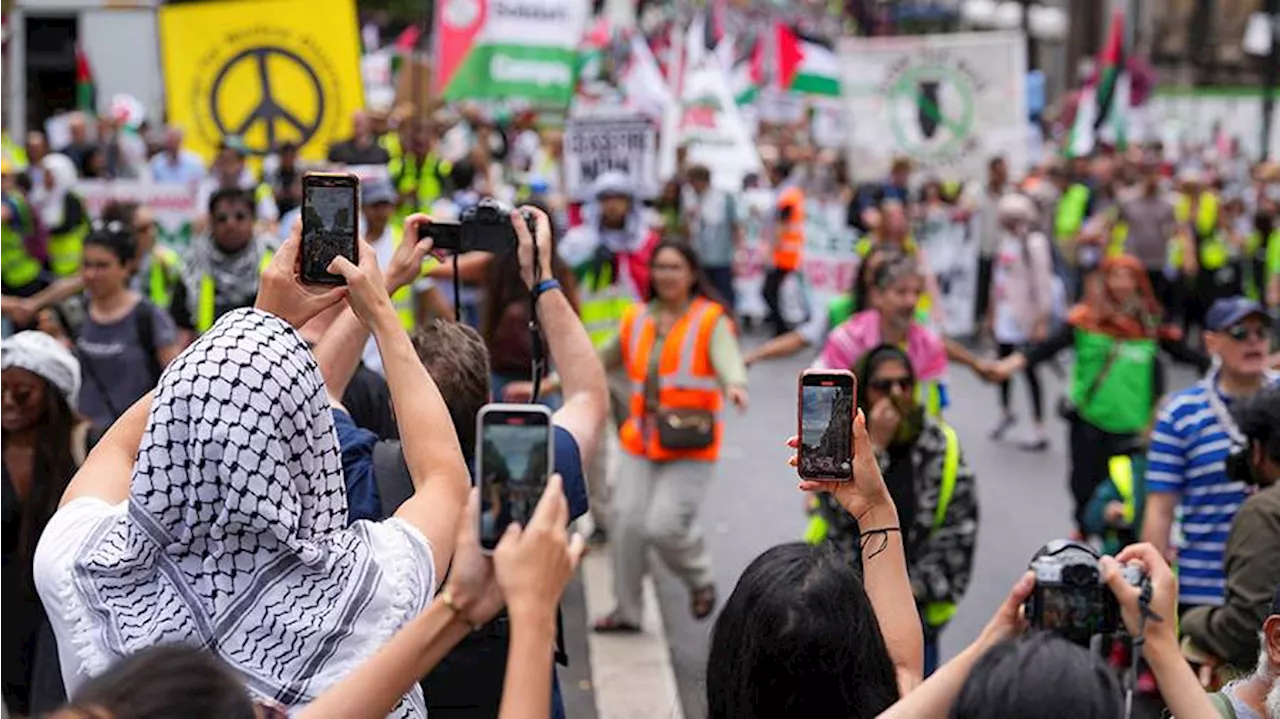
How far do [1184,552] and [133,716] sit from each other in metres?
4.61

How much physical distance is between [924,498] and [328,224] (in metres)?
3.32

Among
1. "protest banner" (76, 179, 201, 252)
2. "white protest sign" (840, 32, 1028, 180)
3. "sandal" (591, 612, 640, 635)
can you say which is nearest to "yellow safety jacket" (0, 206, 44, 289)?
"protest banner" (76, 179, 201, 252)

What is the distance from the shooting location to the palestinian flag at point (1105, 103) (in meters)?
27.1

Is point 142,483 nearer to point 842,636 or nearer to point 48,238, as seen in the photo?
point 842,636

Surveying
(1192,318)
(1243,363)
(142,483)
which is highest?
(142,483)

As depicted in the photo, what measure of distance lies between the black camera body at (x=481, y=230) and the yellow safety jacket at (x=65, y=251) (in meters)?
9.90

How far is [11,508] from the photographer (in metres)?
5.23

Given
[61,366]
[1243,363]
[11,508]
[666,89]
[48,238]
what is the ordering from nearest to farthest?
[11,508], [61,366], [1243,363], [48,238], [666,89]

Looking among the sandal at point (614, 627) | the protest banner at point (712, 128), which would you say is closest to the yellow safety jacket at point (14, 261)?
the sandal at point (614, 627)

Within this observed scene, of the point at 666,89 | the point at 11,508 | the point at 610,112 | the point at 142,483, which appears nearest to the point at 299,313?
the point at 142,483

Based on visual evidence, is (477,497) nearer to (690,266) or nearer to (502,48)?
(690,266)

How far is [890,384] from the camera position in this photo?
21.9 ft

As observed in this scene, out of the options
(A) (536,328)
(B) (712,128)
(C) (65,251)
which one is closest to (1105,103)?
(B) (712,128)

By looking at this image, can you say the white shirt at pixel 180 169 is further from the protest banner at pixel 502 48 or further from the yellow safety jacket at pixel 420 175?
the protest banner at pixel 502 48
